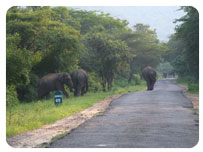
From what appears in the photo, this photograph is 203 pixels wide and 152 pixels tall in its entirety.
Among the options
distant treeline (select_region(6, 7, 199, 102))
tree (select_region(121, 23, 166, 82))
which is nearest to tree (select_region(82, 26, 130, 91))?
distant treeline (select_region(6, 7, 199, 102))

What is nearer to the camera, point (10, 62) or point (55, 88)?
point (10, 62)

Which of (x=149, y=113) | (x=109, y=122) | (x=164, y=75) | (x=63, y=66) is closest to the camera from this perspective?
(x=109, y=122)

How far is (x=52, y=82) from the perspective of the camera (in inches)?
1001

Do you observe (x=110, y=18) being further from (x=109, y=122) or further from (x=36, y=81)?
(x=109, y=122)

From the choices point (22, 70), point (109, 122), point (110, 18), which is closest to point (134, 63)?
point (110, 18)

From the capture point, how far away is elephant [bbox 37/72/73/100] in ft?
82.6

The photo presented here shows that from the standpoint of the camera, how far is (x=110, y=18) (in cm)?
5731

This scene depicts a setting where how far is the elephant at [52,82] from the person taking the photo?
25170 millimetres

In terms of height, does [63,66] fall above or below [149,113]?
above

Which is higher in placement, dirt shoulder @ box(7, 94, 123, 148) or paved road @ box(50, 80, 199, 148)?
paved road @ box(50, 80, 199, 148)

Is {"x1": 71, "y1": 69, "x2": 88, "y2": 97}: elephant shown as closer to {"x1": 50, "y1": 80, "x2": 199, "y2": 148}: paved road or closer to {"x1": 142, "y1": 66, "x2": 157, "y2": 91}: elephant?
{"x1": 142, "y1": 66, "x2": 157, "y2": 91}: elephant

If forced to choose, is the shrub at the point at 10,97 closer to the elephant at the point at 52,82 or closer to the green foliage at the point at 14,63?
the green foliage at the point at 14,63

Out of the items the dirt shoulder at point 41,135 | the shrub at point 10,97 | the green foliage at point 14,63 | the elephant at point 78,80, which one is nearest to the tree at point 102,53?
the elephant at point 78,80

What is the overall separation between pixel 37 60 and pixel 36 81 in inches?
76.2
